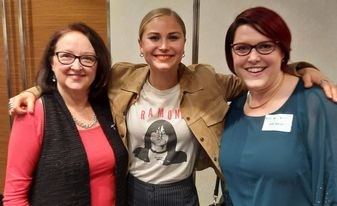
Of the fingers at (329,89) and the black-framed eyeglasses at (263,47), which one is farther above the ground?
the black-framed eyeglasses at (263,47)

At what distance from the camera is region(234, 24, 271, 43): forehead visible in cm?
121

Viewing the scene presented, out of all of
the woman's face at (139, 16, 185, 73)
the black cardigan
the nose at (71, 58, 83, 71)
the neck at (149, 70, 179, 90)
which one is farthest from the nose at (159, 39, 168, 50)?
the black cardigan

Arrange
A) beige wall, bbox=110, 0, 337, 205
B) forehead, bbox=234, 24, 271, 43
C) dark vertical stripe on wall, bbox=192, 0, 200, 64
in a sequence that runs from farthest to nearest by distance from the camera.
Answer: dark vertical stripe on wall, bbox=192, 0, 200, 64
beige wall, bbox=110, 0, 337, 205
forehead, bbox=234, 24, 271, 43

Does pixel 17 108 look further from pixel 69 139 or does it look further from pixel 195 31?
pixel 195 31

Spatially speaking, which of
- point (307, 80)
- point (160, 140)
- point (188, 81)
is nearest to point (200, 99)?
point (188, 81)

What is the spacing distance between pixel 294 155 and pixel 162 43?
29.0 inches

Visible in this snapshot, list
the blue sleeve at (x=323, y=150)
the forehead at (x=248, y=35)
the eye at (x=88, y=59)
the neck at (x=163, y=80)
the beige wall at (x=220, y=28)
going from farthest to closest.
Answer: the beige wall at (x=220, y=28)
the neck at (x=163, y=80)
the eye at (x=88, y=59)
the forehead at (x=248, y=35)
the blue sleeve at (x=323, y=150)

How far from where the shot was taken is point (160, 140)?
4.96 feet

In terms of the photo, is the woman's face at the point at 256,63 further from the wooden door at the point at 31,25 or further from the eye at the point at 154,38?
the wooden door at the point at 31,25

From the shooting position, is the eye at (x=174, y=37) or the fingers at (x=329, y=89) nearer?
the fingers at (x=329, y=89)

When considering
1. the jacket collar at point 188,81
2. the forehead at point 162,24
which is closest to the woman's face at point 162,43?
the forehead at point 162,24

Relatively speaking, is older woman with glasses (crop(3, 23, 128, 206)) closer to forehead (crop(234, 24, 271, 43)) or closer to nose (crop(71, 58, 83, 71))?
nose (crop(71, 58, 83, 71))

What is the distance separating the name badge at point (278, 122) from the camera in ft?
3.83

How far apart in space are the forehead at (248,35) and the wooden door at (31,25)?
1.62m
